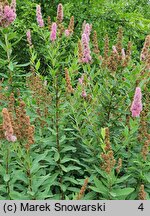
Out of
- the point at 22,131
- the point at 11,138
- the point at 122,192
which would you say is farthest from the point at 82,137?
the point at 11,138

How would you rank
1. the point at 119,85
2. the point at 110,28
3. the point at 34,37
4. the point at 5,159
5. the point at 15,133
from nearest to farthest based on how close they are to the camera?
the point at 15,133 → the point at 5,159 → the point at 119,85 → the point at 34,37 → the point at 110,28

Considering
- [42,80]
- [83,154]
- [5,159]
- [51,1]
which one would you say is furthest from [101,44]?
[5,159]

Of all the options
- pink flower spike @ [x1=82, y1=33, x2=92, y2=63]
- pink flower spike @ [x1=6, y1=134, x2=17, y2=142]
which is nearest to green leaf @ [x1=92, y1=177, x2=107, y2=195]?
pink flower spike @ [x1=6, y1=134, x2=17, y2=142]

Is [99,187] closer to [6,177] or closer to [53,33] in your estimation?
[6,177]

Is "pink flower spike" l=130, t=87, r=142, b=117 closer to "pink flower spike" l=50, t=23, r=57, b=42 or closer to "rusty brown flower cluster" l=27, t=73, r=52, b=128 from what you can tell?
"rusty brown flower cluster" l=27, t=73, r=52, b=128

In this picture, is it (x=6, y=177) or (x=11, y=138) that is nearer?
(x=11, y=138)

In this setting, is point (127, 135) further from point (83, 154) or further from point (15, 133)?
point (15, 133)

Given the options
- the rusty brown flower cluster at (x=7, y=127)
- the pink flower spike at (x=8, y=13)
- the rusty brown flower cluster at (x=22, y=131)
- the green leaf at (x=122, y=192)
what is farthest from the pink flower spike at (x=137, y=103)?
the pink flower spike at (x=8, y=13)

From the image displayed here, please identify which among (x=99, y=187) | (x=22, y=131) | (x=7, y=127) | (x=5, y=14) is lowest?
(x=99, y=187)

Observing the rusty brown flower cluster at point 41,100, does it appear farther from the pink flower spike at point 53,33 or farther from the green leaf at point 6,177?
the green leaf at point 6,177

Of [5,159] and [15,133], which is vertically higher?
[15,133]

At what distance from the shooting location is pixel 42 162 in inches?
129

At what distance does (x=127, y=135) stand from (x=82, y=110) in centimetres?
62

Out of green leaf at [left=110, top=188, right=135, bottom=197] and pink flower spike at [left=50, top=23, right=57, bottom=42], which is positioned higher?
pink flower spike at [left=50, top=23, right=57, bottom=42]
